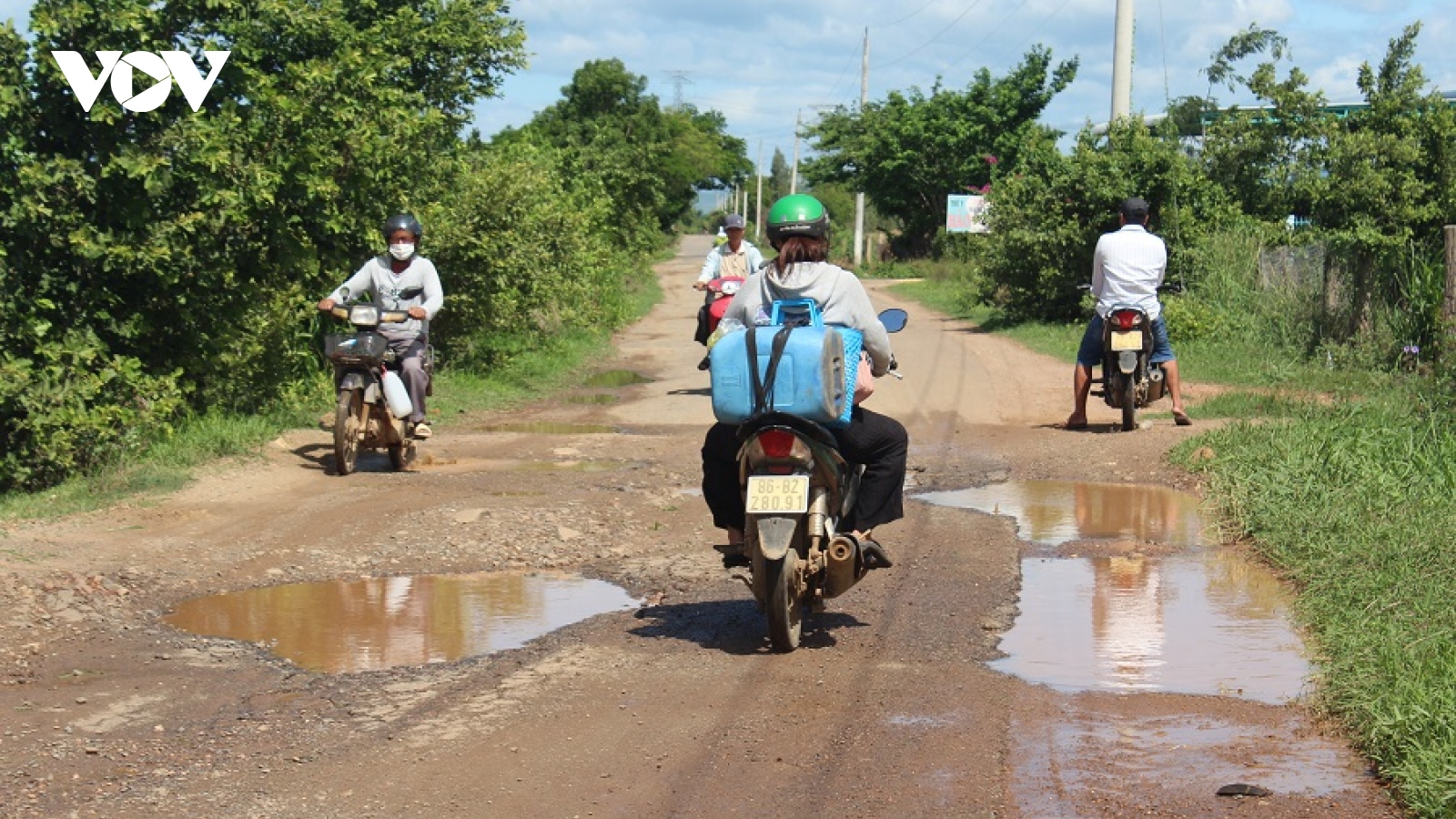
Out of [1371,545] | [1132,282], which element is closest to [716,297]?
[1132,282]

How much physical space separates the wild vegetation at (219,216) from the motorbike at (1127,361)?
19.4 feet

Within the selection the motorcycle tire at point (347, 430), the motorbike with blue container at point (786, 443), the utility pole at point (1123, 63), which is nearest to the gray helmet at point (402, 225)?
the motorcycle tire at point (347, 430)

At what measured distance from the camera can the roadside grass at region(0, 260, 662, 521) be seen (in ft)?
30.0

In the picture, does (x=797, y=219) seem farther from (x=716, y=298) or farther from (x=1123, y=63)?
(x=1123, y=63)

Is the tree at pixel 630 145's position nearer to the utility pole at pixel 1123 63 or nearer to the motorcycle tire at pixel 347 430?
the utility pole at pixel 1123 63

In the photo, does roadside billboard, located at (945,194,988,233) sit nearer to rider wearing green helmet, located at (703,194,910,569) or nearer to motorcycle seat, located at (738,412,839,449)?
rider wearing green helmet, located at (703,194,910,569)

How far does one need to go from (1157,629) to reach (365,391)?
18.6ft

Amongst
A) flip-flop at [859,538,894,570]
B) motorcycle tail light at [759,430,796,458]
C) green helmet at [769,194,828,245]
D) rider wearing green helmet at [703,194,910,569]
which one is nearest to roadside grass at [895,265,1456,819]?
flip-flop at [859,538,894,570]

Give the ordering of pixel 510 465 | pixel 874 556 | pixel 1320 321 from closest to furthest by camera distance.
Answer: pixel 874 556 < pixel 510 465 < pixel 1320 321

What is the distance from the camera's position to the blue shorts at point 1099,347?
40.3 ft

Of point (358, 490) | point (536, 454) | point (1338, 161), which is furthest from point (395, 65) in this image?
point (1338, 161)

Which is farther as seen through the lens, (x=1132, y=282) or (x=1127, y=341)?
(x=1132, y=282)

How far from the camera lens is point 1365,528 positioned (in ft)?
25.0

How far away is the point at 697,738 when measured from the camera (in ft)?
16.5
